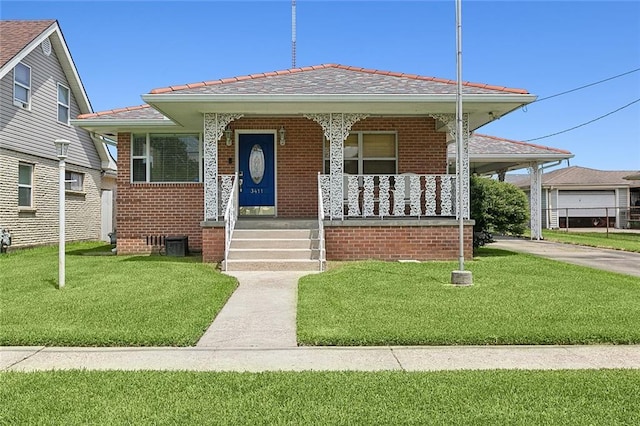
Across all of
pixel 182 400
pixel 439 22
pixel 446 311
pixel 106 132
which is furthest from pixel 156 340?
pixel 106 132

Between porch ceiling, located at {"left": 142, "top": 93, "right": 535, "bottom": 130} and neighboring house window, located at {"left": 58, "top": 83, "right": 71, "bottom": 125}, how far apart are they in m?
8.63

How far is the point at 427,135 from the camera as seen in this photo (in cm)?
1314

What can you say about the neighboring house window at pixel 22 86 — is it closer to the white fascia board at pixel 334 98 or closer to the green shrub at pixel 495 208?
the white fascia board at pixel 334 98

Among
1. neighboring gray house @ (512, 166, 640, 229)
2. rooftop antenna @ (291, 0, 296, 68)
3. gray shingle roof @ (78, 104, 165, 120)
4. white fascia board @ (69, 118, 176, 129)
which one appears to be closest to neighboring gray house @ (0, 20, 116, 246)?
gray shingle roof @ (78, 104, 165, 120)

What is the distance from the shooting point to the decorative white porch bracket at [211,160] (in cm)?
1123

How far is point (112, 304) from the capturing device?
21.7 feet

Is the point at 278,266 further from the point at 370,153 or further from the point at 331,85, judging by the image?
the point at 370,153

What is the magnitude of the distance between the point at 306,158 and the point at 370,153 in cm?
170

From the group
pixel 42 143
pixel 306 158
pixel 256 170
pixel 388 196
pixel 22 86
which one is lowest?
pixel 388 196

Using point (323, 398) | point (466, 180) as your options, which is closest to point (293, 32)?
point (466, 180)

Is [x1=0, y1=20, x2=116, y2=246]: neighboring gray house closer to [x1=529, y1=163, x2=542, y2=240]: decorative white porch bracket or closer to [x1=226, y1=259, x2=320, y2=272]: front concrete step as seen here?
[x1=226, y1=259, x2=320, y2=272]: front concrete step

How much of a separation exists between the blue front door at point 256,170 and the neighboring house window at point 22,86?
7.54 m

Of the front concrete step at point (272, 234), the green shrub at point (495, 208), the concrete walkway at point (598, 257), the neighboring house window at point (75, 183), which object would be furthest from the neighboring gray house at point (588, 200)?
the neighboring house window at point (75, 183)

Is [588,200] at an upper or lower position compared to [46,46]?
lower
